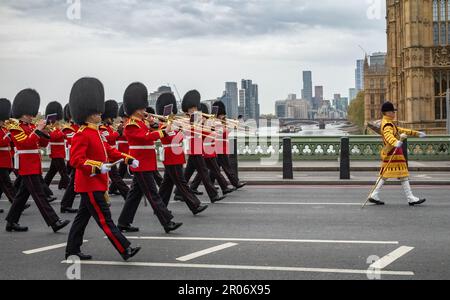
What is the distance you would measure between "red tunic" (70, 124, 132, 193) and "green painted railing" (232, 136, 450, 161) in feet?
59.2

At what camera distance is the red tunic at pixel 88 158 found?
326 inches

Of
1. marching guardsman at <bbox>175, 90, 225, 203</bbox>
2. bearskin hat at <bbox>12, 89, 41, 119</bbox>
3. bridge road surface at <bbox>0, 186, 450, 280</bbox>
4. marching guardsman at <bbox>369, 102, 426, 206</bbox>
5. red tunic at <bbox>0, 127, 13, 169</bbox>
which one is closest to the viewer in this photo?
bridge road surface at <bbox>0, 186, 450, 280</bbox>

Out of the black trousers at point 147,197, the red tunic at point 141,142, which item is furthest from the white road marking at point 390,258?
the red tunic at point 141,142

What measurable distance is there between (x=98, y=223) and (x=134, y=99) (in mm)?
2726

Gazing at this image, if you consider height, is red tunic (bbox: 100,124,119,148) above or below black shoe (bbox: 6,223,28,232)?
above

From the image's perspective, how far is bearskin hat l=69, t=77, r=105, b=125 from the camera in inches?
340

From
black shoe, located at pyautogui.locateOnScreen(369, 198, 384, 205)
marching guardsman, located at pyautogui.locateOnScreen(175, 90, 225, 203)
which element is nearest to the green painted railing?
black shoe, located at pyautogui.locateOnScreen(369, 198, 384, 205)

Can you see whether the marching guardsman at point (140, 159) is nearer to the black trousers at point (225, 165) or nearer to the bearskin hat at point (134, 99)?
the bearskin hat at point (134, 99)

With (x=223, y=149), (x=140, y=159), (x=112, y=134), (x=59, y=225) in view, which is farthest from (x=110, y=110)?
(x=140, y=159)

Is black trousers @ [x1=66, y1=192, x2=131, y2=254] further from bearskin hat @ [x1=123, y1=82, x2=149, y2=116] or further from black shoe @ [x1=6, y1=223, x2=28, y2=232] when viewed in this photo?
black shoe @ [x1=6, y1=223, x2=28, y2=232]

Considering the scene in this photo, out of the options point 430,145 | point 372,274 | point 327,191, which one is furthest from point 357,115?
point 372,274

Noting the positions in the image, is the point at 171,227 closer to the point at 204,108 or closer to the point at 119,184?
the point at 119,184

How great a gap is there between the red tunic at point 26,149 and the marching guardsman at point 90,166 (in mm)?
2664

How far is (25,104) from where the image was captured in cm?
1141
